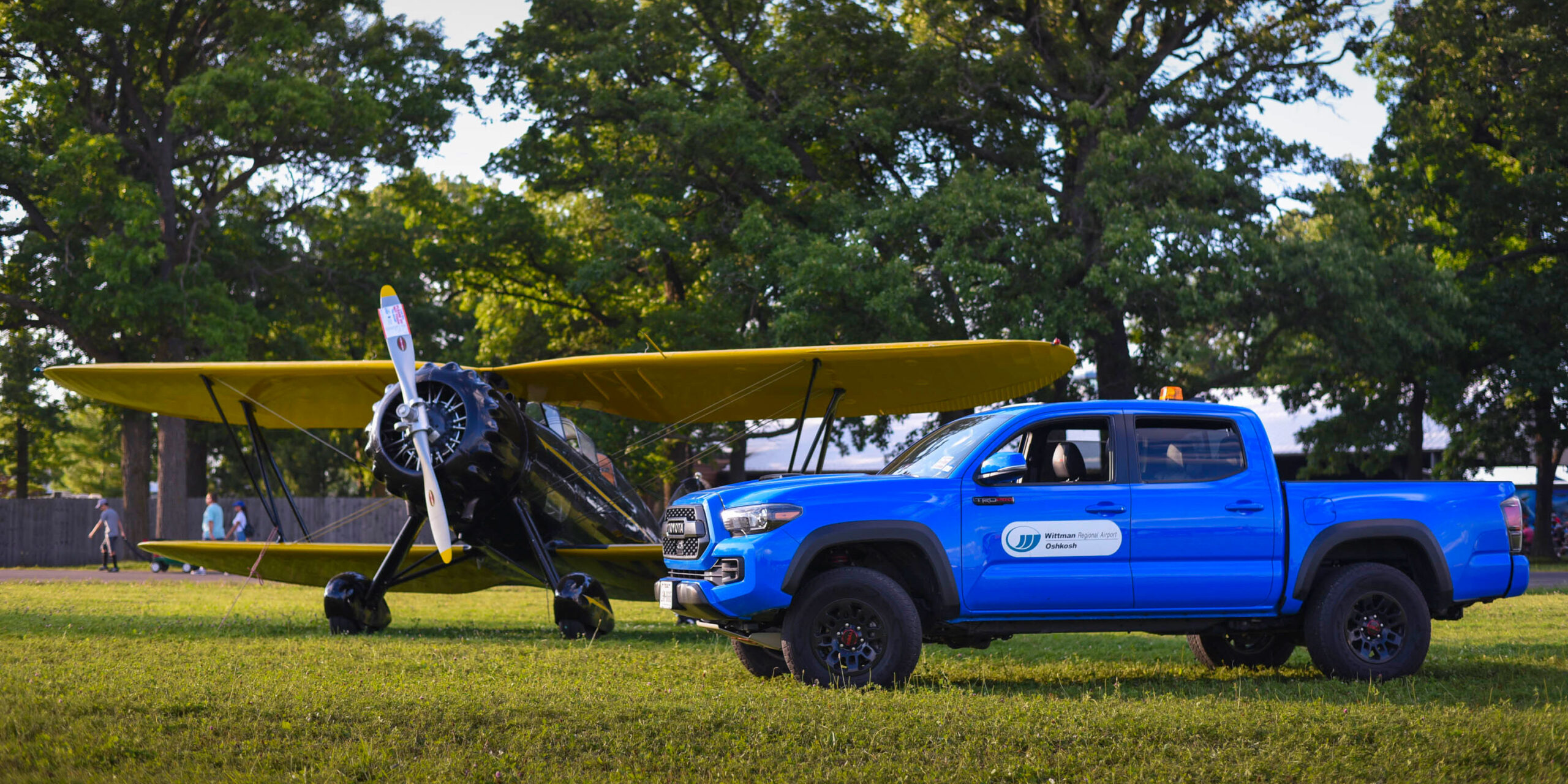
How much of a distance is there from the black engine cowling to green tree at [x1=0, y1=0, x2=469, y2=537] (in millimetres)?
15864

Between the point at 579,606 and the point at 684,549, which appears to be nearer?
the point at 684,549

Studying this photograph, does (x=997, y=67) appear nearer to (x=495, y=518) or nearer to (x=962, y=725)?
(x=495, y=518)

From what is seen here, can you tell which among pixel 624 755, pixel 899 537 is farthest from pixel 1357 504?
pixel 624 755

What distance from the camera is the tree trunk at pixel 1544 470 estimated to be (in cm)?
2920

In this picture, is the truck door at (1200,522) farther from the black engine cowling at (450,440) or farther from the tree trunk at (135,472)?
the tree trunk at (135,472)

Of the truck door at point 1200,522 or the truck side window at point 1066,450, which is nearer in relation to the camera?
the truck door at point 1200,522

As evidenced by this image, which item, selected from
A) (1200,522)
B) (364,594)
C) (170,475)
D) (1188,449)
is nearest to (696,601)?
(1200,522)

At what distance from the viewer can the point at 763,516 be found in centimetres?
757

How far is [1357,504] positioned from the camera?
8227 millimetres

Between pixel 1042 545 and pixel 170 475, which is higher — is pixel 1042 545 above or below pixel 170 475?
below

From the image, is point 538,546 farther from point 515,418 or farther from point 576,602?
point 515,418

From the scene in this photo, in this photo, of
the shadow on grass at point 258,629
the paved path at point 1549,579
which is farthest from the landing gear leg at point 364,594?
the paved path at point 1549,579

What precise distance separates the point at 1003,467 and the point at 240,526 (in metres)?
24.1

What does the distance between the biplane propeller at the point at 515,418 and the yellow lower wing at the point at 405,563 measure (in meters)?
0.02
